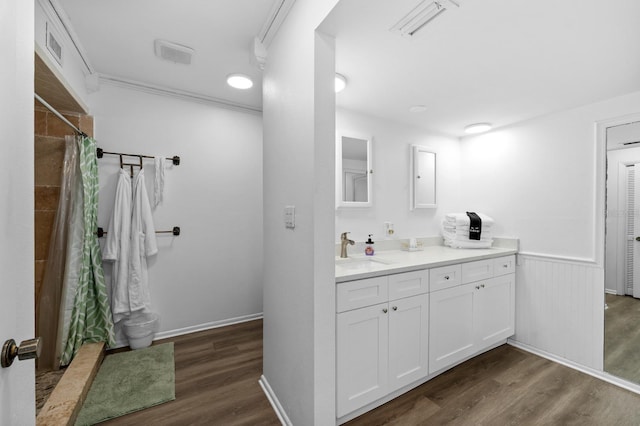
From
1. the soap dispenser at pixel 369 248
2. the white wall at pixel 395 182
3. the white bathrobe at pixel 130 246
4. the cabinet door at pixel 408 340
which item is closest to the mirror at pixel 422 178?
the white wall at pixel 395 182

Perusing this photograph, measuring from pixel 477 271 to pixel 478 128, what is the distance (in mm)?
1550

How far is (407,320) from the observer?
1.73 metres

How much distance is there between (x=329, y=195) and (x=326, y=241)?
9.2 inches

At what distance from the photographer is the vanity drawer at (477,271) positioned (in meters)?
2.08

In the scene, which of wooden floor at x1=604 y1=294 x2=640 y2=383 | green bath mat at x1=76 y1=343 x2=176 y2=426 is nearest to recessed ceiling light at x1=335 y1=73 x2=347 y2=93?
green bath mat at x1=76 y1=343 x2=176 y2=426

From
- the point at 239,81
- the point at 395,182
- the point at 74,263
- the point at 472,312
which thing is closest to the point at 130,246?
the point at 74,263

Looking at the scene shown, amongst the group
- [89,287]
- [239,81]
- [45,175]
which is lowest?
[89,287]

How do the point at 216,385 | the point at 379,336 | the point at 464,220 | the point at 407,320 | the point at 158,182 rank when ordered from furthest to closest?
1. the point at 464,220
2. the point at 158,182
3. the point at 216,385
4. the point at 407,320
5. the point at 379,336

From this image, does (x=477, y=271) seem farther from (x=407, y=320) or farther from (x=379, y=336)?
(x=379, y=336)

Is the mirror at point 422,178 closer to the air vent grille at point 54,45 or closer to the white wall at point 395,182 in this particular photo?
the white wall at point 395,182

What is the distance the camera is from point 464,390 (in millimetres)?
1854

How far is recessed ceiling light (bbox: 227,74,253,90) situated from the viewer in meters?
2.26

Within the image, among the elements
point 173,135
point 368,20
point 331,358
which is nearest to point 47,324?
point 173,135

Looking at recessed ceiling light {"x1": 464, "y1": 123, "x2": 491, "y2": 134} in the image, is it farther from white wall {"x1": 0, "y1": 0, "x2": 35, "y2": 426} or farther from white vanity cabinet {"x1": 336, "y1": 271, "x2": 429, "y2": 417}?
white wall {"x1": 0, "y1": 0, "x2": 35, "y2": 426}
